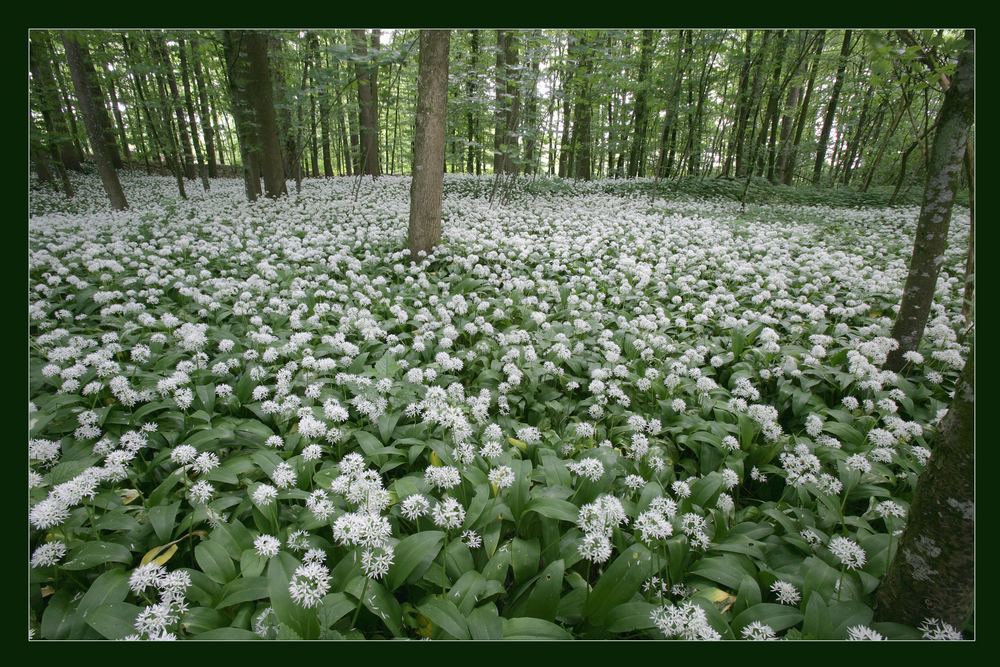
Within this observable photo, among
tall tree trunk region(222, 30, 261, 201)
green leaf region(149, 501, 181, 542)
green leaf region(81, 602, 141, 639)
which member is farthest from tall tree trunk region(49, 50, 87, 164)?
green leaf region(81, 602, 141, 639)

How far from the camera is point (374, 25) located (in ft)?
7.14

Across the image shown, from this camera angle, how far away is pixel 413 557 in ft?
6.05

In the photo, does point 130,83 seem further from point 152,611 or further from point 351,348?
point 152,611

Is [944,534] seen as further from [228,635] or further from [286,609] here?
[228,635]

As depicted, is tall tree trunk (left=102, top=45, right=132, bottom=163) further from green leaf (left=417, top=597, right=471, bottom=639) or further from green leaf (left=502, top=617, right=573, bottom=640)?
green leaf (left=502, top=617, right=573, bottom=640)

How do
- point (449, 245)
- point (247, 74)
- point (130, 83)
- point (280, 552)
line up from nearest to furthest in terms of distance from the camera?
point (280, 552) < point (449, 245) < point (130, 83) < point (247, 74)

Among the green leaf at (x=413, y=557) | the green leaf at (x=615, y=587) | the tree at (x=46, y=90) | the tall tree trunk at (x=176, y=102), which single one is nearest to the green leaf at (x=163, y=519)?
the green leaf at (x=413, y=557)

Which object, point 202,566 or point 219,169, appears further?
point 219,169

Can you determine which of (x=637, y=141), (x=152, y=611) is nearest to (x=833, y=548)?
(x=152, y=611)

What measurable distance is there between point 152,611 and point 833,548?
2.64 m

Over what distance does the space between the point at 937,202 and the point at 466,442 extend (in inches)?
148

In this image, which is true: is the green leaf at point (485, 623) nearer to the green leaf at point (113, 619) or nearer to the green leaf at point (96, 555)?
the green leaf at point (113, 619)

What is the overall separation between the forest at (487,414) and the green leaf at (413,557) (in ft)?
0.04

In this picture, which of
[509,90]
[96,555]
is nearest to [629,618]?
[96,555]
